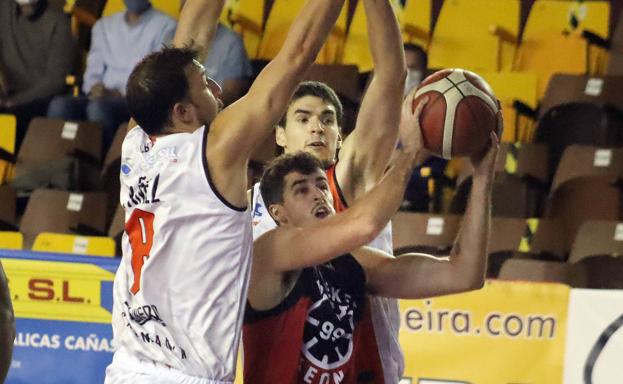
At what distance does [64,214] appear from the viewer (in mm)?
8078

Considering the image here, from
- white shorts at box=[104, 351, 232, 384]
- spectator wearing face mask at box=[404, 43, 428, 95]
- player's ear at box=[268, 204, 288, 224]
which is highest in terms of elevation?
spectator wearing face mask at box=[404, 43, 428, 95]

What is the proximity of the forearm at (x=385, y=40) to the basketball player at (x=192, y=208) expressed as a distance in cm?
36

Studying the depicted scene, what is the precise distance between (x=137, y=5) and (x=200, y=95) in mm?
5530

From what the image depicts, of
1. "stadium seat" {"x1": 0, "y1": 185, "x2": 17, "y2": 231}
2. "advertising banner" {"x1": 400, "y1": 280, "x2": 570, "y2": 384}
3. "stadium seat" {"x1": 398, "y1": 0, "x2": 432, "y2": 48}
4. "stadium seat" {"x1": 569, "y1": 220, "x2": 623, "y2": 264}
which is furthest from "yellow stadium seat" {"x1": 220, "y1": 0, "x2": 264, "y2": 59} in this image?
"advertising banner" {"x1": 400, "y1": 280, "x2": 570, "y2": 384}

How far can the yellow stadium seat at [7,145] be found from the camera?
8852 millimetres

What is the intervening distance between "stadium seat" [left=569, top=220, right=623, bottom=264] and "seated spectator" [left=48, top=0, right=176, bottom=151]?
3.54 m

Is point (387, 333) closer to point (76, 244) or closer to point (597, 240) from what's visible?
point (597, 240)

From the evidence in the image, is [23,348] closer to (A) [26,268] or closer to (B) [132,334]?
(A) [26,268]

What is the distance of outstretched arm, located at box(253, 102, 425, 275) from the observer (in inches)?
144

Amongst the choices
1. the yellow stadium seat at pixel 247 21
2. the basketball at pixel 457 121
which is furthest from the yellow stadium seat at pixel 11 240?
the basketball at pixel 457 121

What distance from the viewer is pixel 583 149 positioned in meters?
7.47

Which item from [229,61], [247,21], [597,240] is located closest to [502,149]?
[597,240]

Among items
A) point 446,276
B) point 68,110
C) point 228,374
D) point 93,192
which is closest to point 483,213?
point 446,276

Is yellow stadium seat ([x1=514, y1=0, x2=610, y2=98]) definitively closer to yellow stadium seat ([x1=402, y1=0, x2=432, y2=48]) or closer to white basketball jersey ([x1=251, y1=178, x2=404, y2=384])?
yellow stadium seat ([x1=402, y1=0, x2=432, y2=48])
